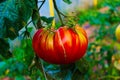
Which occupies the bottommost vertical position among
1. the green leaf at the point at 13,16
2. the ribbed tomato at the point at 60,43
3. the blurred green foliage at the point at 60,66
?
the blurred green foliage at the point at 60,66

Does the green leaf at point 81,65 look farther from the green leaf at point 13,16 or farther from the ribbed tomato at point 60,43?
the green leaf at point 13,16

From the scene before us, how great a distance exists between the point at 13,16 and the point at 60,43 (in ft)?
0.38

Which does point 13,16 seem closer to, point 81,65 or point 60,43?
point 60,43

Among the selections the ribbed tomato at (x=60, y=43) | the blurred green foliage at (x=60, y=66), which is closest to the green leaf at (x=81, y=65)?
the blurred green foliage at (x=60, y=66)

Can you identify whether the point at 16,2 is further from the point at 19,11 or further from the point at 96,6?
the point at 96,6

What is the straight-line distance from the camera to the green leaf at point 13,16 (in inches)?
24.5

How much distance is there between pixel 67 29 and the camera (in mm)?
688

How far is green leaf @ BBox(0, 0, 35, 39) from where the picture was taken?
624 mm

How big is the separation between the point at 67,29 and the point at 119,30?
654 mm

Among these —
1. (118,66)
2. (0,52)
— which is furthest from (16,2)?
(118,66)

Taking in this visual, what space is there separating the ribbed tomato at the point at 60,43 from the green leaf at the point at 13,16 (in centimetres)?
7

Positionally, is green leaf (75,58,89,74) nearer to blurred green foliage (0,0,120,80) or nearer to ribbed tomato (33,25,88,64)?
blurred green foliage (0,0,120,80)

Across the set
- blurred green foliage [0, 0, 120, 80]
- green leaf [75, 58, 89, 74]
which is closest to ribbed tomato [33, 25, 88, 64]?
blurred green foliage [0, 0, 120, 80]

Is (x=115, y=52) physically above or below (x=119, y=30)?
below
